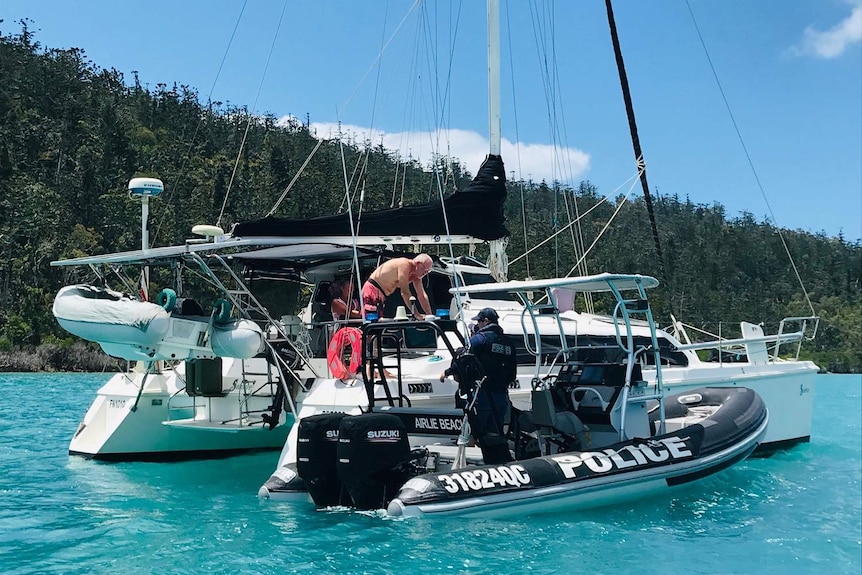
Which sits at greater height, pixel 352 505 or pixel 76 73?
pixel 76 73

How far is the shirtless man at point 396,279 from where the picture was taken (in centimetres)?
862

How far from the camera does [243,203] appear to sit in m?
48.4

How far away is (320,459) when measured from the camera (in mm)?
6688

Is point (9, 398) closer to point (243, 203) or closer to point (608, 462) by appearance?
point (608, 462)

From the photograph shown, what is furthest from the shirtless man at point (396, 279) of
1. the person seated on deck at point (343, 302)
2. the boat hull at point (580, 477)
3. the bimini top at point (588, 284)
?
the boat hull at point (580, 477)

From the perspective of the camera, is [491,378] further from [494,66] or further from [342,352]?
[494,66]

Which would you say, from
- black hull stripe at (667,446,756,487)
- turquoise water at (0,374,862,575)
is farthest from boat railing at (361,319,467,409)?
black hull stripe at (667,446,756,487)

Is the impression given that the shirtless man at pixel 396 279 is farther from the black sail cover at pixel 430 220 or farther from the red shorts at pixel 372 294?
the black sail cover at pixel 430 220

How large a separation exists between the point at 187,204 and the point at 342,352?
4186 centimetres

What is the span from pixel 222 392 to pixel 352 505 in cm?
299

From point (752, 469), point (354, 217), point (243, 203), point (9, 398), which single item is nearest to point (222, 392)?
point (354, 217)

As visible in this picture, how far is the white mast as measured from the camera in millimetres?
10883

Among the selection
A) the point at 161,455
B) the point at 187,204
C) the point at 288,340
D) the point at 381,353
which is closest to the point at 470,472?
the point at 381,353

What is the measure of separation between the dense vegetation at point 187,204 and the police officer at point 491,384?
14.4m
